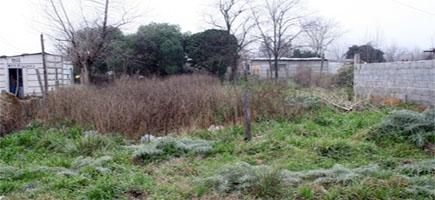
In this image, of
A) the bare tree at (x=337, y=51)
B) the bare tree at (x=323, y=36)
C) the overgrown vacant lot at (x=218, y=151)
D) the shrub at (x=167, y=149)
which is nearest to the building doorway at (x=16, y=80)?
the overgrown vacant lot at (x=218, y=151)

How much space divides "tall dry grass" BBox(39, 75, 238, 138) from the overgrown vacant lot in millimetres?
21

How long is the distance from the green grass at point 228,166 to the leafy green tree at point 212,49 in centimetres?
1043

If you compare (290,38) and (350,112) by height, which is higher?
(290,38)

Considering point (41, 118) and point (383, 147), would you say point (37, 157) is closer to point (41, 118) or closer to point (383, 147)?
point (41, 118)

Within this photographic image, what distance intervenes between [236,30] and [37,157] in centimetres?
1362

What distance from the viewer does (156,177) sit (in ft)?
11.4

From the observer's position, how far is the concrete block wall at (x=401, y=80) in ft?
22.7

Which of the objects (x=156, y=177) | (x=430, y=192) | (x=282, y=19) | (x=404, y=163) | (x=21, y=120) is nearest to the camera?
(x=430, y=192)

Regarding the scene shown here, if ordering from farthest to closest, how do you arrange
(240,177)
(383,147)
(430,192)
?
(383,147) → (240,177) → (430,192)

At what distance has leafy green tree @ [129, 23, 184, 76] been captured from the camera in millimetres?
15216

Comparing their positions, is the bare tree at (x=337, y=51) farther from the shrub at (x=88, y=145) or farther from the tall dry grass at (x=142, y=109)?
the shrub at (x=88, y=145)

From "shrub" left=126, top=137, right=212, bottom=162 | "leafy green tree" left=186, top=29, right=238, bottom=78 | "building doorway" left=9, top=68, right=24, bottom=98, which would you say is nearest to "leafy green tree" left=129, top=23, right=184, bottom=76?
"leafy green tree" left=186, top=29, right=238, bottom=78

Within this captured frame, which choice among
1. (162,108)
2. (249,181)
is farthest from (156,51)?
(249,181)

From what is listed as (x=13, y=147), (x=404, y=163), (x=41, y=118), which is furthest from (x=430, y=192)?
(x=41, y=118)
